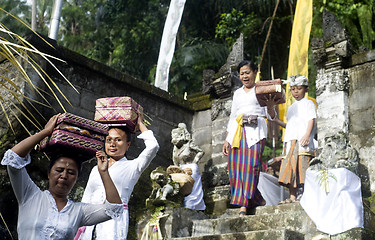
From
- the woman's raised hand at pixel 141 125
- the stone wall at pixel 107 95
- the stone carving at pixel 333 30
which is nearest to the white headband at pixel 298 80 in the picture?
the stone carving at pixel 333 30

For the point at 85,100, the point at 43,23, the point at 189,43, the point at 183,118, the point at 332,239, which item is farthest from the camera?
the point at 43,23

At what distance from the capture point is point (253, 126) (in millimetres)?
6973

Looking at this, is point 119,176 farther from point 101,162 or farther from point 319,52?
point 319,52

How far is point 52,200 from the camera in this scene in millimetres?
3467

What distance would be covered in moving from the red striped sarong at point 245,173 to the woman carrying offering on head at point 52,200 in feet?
11.4

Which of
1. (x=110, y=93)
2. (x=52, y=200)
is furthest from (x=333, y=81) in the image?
(x=52, y=200)

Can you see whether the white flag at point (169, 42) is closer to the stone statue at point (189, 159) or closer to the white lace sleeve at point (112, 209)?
the stone statue at point (189, 159)

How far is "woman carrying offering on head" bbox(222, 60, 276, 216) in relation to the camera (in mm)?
6812

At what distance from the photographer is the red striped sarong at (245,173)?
6.78 meters

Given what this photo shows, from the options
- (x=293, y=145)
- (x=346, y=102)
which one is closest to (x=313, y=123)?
(x=293, y=145)

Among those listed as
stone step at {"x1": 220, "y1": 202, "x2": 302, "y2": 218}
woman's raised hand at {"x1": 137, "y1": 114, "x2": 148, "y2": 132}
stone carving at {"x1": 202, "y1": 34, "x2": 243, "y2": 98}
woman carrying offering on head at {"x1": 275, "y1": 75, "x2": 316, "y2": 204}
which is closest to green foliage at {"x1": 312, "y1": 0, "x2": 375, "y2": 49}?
stone carving at {"x1": 202, "y1": 34, "x2": 243, "y2": 98}

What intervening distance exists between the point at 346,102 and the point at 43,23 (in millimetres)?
21677

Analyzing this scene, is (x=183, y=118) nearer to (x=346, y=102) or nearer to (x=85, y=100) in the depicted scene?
(x=85, y=100)

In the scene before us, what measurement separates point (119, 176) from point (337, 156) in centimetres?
282
